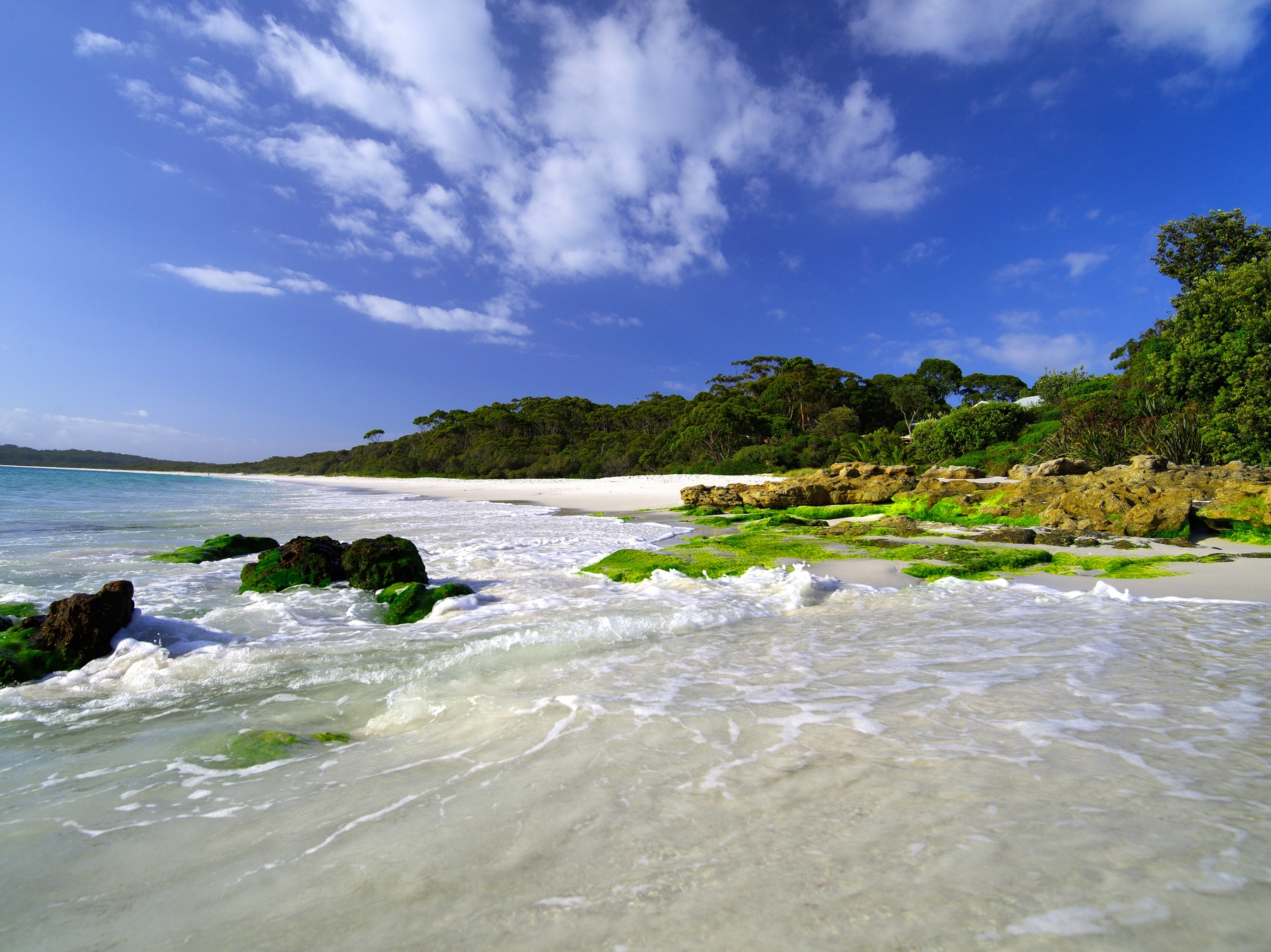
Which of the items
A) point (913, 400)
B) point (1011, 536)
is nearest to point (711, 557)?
point (1011, 536)

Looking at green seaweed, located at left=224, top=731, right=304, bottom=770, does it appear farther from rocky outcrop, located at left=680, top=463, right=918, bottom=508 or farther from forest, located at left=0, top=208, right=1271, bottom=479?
forest, located at left=0, top=208, right=1271, bottom=479

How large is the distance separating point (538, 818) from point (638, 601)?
3.71m

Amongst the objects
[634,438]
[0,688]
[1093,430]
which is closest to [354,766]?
[0,688]

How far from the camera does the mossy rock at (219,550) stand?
28.2 feet

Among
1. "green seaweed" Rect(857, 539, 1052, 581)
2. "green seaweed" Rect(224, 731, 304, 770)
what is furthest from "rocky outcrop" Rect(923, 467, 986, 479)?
"green seaweed" Rect(224, 731, 304, 770)

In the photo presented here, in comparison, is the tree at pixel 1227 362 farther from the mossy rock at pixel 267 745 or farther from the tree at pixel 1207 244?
the mossy rock at pixel 267 745

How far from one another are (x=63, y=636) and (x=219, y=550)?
5266mm

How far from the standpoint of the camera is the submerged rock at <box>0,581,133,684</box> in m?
3.96

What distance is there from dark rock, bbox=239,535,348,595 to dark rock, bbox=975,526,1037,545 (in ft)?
31.9

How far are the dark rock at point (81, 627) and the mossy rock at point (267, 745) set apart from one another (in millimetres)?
2324

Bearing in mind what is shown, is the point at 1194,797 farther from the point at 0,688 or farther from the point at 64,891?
the point at 0,688

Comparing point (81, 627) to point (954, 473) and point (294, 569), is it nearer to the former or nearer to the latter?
point (294, 569)

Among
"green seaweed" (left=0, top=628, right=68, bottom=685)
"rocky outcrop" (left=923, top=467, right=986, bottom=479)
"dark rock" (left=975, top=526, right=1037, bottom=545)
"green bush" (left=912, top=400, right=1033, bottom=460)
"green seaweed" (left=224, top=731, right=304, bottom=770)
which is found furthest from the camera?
"green bush" (left=912, top=400, right=1033, bottom=460)

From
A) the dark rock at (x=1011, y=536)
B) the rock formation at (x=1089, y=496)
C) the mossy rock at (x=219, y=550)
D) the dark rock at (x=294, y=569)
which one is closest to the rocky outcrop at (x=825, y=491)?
the rock formation at (x=1089, y=496)
